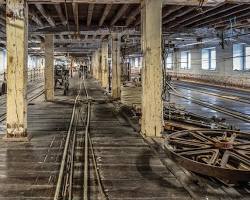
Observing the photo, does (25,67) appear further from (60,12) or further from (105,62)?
(105,62)

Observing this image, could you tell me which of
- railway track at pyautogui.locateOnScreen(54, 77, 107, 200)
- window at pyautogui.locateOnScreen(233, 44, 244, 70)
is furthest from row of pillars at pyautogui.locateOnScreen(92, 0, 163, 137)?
window at pyautogui.locateOnScreen(233, 44, 244, 70)

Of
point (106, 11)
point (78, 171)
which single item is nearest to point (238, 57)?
point (106, 11)

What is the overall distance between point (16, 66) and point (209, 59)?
20796 millimetres

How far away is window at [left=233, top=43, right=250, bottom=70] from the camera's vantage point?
21.4 metres

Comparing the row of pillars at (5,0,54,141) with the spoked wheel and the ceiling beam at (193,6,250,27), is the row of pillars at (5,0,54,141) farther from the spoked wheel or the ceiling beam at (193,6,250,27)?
the ceiling beam at (193,6,250,27)

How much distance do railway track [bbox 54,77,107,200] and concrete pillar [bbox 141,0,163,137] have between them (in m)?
1.45

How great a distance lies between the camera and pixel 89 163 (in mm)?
6195

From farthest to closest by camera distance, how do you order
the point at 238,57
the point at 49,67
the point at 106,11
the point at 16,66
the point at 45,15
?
the point at 238,57, the point at 49,67, the point at 45,15, the point at 106,11, the point at 16,66

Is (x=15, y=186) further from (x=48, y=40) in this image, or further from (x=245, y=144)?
(x=48, y=40)

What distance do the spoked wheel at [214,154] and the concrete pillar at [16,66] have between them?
3396 mm

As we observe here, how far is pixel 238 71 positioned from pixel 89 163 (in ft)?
58.6

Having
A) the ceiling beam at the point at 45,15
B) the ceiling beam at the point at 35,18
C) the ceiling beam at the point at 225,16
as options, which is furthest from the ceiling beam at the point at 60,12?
the ceiling beam at the point at 225,16

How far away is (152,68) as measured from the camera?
321 inches

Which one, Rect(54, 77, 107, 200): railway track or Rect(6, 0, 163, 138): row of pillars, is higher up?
Rect(6, 0, 163, 138): row of pillars
